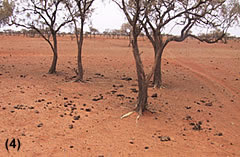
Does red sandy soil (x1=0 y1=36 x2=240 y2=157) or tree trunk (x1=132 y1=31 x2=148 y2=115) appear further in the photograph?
tree trunk (x1=132 y1=31 x2=148 y2=115)

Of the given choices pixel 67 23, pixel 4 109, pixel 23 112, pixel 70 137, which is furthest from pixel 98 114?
pixel 67 23

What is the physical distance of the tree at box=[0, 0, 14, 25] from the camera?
11.6 meters

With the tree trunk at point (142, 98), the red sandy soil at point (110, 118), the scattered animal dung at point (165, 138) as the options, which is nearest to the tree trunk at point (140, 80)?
the tree trunk at point (142, 98)

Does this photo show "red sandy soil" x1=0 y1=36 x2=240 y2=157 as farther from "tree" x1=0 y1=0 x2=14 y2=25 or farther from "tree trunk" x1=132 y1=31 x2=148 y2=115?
"tree" x1=0 y1=0 x2=14 y2=25

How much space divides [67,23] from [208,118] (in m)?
7.82

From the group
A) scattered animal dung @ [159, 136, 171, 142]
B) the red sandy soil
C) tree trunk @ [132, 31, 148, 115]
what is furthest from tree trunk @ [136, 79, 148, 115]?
scattered animal dung @ [159, 136, 171, 142]

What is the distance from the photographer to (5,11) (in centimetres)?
1173

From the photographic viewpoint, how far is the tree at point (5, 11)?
1155 centimetres

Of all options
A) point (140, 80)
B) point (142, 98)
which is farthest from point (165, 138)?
point (140, 80)

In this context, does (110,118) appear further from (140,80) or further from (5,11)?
(5,11)

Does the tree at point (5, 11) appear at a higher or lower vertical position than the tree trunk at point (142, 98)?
higher

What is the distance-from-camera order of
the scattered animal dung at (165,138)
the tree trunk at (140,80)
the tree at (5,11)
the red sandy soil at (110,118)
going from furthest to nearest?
the tree at (5,11) < the tree trunk at (140,80) < the scattered animal dung at (165,138) < the red sandy soil at (110,118)

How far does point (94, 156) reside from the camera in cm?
474

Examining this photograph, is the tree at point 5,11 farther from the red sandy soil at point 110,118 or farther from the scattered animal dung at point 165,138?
the scattered animal dung at point 165,138
